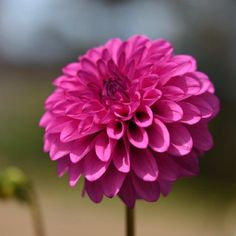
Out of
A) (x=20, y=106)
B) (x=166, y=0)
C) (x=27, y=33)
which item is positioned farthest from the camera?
(x=20, y=106)

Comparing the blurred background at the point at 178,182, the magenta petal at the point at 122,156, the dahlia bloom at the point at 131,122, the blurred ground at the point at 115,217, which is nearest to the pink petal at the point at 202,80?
the dahlia bloom at the point at 131,122

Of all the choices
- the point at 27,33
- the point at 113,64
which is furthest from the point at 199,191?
the point at 113,64

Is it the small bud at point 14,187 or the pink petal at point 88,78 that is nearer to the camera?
the pink petal at point 88,78

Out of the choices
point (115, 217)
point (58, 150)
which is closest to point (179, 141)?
point (58, 150)

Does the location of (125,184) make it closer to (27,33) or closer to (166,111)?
(166,111)

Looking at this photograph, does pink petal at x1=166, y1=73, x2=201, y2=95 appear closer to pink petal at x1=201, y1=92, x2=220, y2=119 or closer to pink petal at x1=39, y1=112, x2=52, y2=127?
pink petal at x1=201, y1=92, x2=220, y2=119

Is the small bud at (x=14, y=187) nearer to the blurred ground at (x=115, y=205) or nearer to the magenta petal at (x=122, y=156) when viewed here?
the magenta petal at (x=122, y=156)
